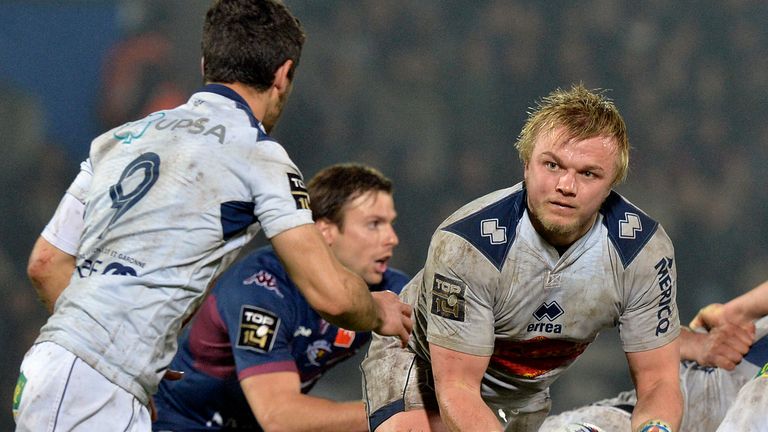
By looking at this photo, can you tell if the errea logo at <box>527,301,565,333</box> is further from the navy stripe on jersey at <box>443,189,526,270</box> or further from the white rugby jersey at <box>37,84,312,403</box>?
the white rugby jersey at <box>37,84,312,403</box>

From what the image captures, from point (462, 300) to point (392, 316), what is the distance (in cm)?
25

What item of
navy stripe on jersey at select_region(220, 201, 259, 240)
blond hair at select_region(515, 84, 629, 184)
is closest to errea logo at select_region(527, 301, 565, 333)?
blond hair at select_region(515, 84, 629, 184)

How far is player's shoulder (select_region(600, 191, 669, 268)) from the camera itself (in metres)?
2.83

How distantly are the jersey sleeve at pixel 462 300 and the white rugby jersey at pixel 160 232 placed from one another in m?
0.42

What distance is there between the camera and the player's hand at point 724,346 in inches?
144

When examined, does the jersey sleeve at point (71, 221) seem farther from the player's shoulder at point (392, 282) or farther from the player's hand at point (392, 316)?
the player's shoulder at point (392, 282)

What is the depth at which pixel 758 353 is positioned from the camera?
3666 mm

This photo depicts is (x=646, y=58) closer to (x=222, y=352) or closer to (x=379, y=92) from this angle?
(x=379, y=92)

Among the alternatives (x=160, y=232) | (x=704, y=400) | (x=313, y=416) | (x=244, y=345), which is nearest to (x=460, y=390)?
(x=160, y=232)

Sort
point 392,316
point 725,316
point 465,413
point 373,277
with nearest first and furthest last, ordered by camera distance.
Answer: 1. point 465,413
2. point 392,316
3. point 725,316
4. point 373,277

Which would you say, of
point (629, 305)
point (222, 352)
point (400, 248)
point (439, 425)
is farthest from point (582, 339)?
point (400, 248)

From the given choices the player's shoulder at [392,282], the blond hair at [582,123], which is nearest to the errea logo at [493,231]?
the blond hair at [582,123]

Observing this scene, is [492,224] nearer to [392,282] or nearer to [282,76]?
[282,76]

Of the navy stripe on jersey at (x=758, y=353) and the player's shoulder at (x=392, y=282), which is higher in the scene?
the navy stripe on jersey at (x=758, y=353)
